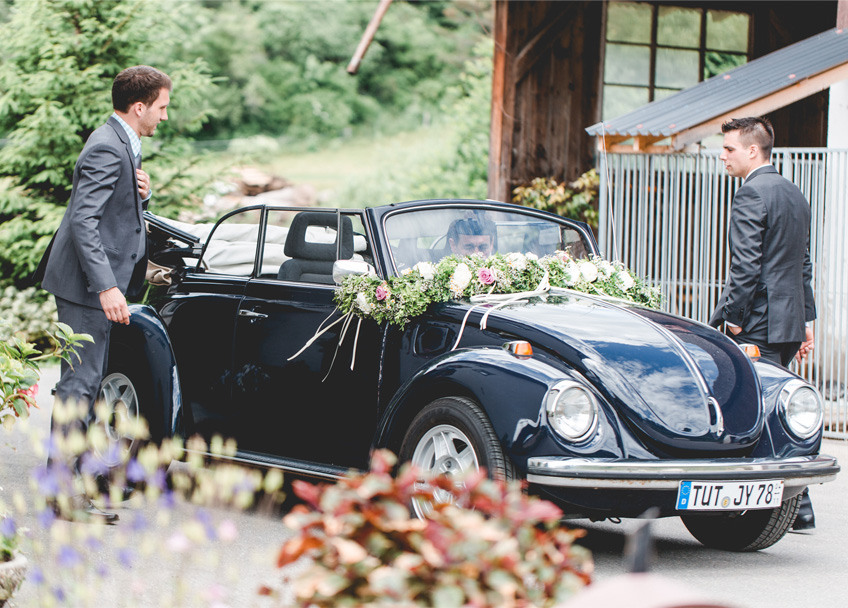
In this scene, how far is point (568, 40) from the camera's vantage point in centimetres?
1262

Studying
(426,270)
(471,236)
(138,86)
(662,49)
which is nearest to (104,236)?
(138,86)

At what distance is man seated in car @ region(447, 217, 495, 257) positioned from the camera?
575 centimetres

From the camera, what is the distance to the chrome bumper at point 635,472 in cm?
432

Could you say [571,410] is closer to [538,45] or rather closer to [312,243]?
[312,243]

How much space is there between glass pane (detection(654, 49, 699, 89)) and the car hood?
8617 mm

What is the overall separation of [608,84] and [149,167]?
581 centimetres

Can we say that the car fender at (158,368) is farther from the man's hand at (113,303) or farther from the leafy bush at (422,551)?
the leafy bush at (422,551)

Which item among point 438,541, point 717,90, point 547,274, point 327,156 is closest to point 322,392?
point 547,274

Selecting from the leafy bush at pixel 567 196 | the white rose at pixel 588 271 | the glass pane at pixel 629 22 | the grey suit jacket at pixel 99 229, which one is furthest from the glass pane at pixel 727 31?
the grey suit jacket at pixel 99 229

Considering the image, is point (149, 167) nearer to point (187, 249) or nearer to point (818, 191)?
point (187, 249)

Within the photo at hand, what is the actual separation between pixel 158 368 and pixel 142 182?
112 cm

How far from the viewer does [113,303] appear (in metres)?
5.18

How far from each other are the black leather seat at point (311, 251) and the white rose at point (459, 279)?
0.82 meters

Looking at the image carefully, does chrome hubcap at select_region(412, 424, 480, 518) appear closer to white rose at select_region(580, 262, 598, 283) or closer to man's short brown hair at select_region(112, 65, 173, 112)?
white rose at select_region(580, 262, 598, 283)
